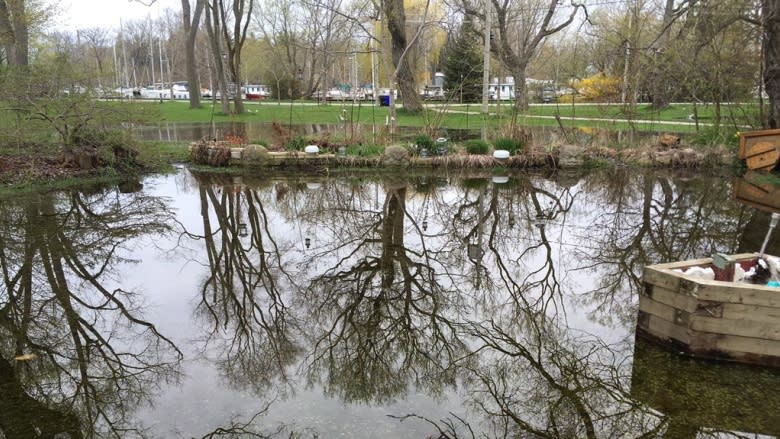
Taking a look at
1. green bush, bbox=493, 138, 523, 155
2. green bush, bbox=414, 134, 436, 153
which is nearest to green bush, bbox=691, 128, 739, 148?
green bush, bbox=493, 138, 523, 155

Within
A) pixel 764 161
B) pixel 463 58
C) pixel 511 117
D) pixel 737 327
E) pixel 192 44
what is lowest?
pixel 737 327

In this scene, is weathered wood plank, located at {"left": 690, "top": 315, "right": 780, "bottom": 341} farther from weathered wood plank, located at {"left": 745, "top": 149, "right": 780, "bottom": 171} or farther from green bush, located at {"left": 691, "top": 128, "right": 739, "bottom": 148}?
green bush, located at {"left": 691, "top": 128, "right": 739, "bottom": 148}

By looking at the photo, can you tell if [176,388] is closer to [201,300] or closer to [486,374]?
[201,300]

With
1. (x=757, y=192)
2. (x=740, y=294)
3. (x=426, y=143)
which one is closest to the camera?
(x=740, y=294)

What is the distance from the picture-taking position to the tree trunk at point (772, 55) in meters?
12.3

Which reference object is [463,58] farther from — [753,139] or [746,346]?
[746,346]

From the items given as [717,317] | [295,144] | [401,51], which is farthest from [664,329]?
[401,51]

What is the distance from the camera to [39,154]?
38.1ft

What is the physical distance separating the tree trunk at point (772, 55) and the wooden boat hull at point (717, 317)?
36.8 ft

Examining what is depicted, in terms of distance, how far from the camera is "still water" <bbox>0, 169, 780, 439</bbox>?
3621mm

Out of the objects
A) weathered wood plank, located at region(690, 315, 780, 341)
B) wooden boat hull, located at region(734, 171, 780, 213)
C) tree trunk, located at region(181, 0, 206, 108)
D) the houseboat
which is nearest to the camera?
weathered wood plank, located at region(690, 315, 780, 341)

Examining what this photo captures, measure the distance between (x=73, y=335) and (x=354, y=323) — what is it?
7.95 ft

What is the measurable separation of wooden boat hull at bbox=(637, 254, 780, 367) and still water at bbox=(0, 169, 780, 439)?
0.14m

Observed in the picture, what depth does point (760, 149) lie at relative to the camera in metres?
12.2
